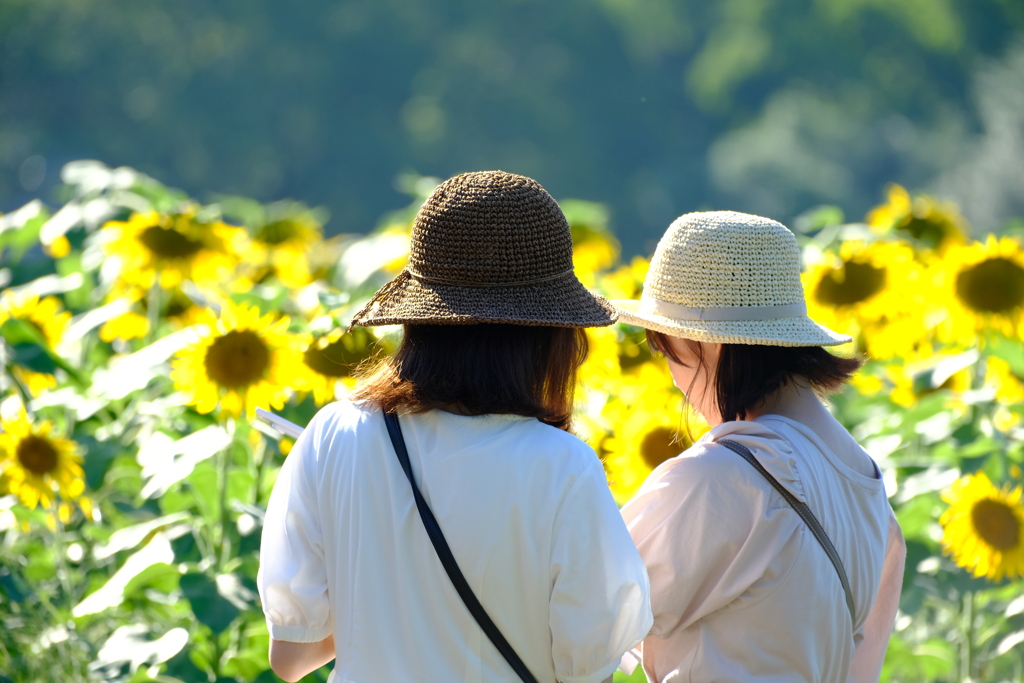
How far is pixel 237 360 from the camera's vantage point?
7.51ft

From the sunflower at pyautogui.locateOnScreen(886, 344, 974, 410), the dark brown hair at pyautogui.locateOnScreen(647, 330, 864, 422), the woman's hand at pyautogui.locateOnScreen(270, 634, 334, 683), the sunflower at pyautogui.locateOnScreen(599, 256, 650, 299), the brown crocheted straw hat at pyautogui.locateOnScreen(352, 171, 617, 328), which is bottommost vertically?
the sunflower at pyautogui.locateOnScreen(886, 344, 974, 410)

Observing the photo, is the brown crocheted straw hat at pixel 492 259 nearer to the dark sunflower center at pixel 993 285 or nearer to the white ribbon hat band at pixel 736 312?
the white ribbon hat band at pixel 736 312

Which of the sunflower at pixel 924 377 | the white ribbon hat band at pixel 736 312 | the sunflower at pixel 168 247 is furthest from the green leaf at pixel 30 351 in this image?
→ the sunflower at pixel 924 377

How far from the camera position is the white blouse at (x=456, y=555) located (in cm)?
121

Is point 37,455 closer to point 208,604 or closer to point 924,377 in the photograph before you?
point 208,604

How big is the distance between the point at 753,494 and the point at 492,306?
48 cm

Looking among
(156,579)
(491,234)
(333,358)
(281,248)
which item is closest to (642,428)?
(333,358)

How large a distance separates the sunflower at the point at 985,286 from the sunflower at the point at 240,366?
1.71 metres

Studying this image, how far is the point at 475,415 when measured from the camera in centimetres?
128

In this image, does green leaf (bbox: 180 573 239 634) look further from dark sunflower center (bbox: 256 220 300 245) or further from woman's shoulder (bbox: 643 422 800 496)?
Answer: dark sunflower center (bbox: 256 220 300 245)

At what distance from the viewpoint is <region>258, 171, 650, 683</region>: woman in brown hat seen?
4.00 ft

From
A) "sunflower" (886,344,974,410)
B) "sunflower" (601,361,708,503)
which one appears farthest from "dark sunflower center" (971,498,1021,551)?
"sunflower" (601,361,708,503)

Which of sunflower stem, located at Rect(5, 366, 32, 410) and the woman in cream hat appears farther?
sunflower stem, located at Rect(5, 366, 32, 410)

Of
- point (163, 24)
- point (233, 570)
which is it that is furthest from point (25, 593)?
point (163, 24)
